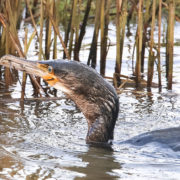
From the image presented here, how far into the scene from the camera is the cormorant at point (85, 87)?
4.34 meters

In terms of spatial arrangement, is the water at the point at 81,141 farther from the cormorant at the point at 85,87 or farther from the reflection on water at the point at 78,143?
the cormorant at the point at 85,87

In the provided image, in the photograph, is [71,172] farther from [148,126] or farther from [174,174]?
[148,126]

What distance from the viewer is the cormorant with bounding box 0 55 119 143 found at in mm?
4344

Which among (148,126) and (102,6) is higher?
(102,6)

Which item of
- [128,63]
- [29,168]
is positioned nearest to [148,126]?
[29,168]

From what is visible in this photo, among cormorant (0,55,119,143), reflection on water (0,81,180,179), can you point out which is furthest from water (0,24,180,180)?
cormorant (0,55,119,143)

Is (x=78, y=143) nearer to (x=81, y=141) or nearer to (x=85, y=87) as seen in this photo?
(x=81, y=141)

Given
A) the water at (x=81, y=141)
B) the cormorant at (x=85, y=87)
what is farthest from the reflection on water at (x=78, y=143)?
the cormorant at (x=85, y=87)

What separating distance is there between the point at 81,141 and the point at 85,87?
552 millimetres

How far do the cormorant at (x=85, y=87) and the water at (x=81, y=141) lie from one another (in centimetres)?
18

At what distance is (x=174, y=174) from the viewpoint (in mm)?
3682

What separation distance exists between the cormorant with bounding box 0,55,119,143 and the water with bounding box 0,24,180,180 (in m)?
0.18

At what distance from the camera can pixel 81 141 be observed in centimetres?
468

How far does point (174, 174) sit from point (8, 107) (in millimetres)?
2653
